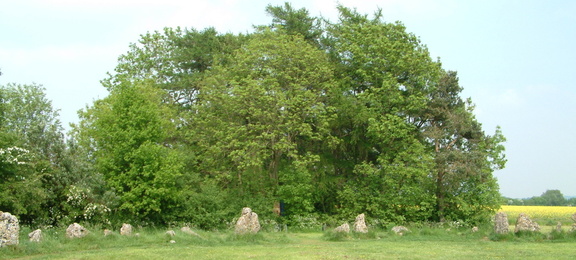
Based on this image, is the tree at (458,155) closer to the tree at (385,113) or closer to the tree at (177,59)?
the tree at (385,113)

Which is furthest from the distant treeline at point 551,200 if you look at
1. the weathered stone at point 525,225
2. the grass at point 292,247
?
the grass at point 292,247

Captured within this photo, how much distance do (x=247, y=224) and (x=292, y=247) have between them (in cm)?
467

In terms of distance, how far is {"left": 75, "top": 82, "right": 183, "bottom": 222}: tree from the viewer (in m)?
32.2

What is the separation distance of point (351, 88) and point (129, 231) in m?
21.0

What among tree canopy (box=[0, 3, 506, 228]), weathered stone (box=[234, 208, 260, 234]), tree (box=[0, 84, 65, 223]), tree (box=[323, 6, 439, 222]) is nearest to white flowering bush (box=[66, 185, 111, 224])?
tree (box=[0, 84, 65, 223])

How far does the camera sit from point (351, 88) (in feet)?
134

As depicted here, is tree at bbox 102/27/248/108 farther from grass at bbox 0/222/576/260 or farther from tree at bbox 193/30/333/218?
grass at bbox 0/222/576/260

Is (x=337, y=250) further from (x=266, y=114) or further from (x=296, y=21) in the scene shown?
(x=296, y=21)

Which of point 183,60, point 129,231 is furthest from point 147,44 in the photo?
point 129,231

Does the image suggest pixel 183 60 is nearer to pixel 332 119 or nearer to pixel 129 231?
pixel 332 119

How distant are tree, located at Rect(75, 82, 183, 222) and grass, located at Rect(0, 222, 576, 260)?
5.60 m

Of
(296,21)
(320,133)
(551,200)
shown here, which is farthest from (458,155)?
(551,200)

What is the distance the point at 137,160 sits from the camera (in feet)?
107

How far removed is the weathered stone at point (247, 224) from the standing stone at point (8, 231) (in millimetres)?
9623
